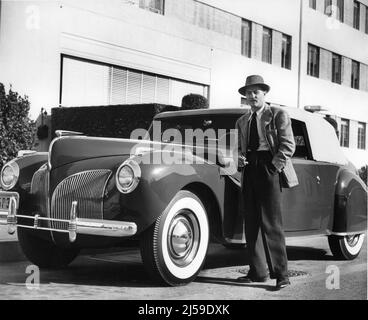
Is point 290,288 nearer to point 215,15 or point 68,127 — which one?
point 68,127

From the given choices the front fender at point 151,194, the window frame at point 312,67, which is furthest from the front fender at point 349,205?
the window frame at point 312,67

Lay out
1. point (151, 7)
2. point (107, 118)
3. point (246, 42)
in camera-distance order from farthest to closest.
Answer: point (246, 42)
point (151, 7)
point (107, 118)

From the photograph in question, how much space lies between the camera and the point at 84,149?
17.2 feet

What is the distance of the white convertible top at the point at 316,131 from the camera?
6.51 meters

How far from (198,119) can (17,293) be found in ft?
9.00

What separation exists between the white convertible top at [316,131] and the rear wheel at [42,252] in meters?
1.93

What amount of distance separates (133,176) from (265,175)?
1.13 metres

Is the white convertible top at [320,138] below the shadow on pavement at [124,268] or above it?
above

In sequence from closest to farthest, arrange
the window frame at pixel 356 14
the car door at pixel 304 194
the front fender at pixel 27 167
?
1. the front fender at pixel 27 167
2. the car door at pixel 304 194
3. the window frame at pixel 356 14

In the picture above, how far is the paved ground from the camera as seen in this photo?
4691 millimetres

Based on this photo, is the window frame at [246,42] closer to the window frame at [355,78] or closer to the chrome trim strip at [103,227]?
the window frame at [355,78]

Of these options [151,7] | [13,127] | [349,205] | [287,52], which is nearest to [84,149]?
[349,205]

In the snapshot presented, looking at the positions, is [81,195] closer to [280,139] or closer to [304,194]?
[280,139]

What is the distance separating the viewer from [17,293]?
463cm
